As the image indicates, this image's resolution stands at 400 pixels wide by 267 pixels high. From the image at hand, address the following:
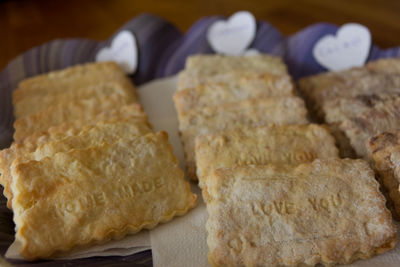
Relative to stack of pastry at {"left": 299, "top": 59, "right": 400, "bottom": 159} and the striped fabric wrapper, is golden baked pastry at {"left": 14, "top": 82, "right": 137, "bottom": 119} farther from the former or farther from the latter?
stack of pastry at {"left": 299, "top": 59, "right": 400, "bottom": 159}

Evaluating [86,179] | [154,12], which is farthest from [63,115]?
[154,12]

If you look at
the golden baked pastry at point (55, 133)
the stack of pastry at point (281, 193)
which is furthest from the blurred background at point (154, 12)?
the stack of pastry at point (281, 193)

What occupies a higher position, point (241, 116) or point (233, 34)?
point (233, 34)

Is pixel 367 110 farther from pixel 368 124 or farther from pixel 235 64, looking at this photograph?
pixel 235 64

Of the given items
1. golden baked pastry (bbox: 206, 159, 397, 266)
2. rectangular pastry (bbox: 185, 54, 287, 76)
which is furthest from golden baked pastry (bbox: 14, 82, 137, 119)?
golden baked pastry (bbox: 206, 159, 397, 266)

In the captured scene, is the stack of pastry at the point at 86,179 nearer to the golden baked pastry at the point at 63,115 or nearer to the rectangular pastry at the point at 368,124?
the golden baked pastry at the point at 63,115
